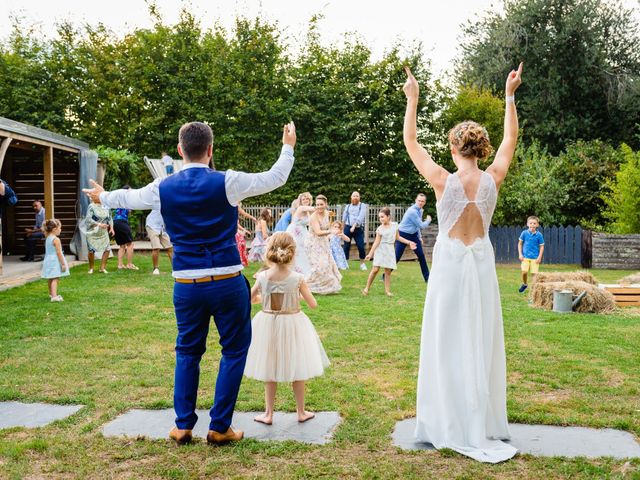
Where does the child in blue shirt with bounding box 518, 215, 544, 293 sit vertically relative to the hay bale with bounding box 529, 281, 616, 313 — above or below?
above

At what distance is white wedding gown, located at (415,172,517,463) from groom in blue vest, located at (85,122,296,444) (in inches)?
46.3

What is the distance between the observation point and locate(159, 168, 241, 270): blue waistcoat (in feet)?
12.8

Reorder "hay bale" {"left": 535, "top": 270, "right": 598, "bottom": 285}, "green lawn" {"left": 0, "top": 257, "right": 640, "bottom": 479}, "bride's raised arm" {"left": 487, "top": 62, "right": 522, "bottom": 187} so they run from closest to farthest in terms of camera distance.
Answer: "green lawn" {"left": 0, "top": 257, "right": 640, "bottom": 479}, "bride's raised arm" {"left": 487, "top": 62, "right": 522, "bottom": 187}, "hay bale" {"left": 535, "top": 270, "right": 598, "bottom": 285}

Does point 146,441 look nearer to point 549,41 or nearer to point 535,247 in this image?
point 535,247

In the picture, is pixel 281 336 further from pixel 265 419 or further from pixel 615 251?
pixel 615 251

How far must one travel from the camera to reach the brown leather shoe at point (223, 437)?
4.00 m

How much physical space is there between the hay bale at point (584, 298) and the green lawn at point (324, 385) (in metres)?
0.36

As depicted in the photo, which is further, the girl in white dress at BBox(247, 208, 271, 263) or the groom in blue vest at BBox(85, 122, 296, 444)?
the girl in white dress at BBox(247, 208, 271, 263)

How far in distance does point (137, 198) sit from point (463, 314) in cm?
226

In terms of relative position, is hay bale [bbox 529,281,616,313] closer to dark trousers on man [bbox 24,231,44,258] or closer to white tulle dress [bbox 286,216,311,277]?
white tulle dress [bbox 286,216,311,277]

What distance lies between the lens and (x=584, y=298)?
1012 cm

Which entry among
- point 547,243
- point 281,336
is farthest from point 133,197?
point 547,243

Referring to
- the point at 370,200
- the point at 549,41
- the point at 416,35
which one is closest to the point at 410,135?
the point at 370,200

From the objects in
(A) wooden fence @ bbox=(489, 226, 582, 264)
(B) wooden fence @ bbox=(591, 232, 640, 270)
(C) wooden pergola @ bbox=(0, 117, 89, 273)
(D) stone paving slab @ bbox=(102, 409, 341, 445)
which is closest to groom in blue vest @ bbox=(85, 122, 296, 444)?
(D) stone paving slab @ bbox=(102, 409, 341, 445)
